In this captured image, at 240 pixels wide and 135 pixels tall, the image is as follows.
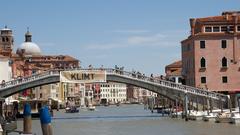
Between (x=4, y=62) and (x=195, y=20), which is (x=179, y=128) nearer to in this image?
(x=195, y=20)

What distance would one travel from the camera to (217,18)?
41.6 m

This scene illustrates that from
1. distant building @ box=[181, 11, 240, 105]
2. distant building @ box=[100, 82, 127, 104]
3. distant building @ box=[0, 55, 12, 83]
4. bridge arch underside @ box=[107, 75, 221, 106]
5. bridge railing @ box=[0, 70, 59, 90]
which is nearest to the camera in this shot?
bridge arch underside @ box=[107, 75, 221, 106]

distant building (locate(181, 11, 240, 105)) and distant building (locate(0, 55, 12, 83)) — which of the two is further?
distant building (locate(0, 55, 12, 83))

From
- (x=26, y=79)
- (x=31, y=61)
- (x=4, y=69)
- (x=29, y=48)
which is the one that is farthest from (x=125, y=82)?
(x=29, y=48)

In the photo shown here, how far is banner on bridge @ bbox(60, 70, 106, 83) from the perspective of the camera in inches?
1492

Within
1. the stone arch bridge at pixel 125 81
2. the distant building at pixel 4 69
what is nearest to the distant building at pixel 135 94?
the distant building at pixel 4 69

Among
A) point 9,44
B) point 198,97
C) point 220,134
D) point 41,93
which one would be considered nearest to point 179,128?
point 220,134

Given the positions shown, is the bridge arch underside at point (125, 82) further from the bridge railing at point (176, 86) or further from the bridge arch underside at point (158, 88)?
the bridge railing at point (176, 86)

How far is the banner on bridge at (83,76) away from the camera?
37.9 metres

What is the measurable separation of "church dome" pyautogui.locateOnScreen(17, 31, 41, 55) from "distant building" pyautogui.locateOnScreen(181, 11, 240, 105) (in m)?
61.9

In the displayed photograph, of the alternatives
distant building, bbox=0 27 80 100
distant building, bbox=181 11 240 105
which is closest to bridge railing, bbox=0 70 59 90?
distant building, bbox=0 27 80 100

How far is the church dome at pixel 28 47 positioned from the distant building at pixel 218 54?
6189 centimetres

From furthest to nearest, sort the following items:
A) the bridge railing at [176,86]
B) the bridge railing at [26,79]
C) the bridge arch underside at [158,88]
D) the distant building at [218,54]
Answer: the distant building at [218,54], the bridge railing at [26,79], the bridge arch underside at [158,88], the bridge railing at [176,86]

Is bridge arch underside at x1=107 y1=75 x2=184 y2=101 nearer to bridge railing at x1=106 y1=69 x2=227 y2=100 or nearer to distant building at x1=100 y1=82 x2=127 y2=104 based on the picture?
bridge railing at x1=106 y1=69 x2=227 y2=100
